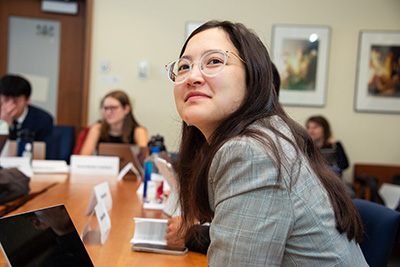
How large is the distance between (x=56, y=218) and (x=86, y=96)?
12.6 feet

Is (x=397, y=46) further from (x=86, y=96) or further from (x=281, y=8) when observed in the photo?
(x=86, y=96)

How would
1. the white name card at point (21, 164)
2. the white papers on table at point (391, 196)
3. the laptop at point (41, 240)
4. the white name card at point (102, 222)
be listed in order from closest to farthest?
the laptop at point (41, 240)
the white name card at point (102, 222)
the white name card at point (21, 164)
the white papers on table at point (391, 196)

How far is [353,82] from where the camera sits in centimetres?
471

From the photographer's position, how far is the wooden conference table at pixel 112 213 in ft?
3.83

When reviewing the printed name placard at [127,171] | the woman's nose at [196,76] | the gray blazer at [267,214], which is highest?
the woman's nose at [196,76]

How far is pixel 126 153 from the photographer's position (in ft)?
9.57

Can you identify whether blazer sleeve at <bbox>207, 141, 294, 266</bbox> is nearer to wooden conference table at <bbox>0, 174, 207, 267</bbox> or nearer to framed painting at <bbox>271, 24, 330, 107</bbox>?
wooden conference table at <bbox>0, 174, 207, 267</bbox>

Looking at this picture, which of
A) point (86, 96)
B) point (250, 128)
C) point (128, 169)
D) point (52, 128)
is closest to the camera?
point (250, 128)

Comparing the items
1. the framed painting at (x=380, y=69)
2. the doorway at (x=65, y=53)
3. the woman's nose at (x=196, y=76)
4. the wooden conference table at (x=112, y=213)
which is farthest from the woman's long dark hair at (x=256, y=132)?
the framed painting at (x=380, y=69)

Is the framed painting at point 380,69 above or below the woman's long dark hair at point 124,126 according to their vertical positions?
above

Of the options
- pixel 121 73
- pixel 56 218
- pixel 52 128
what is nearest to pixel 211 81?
pixel 56 218

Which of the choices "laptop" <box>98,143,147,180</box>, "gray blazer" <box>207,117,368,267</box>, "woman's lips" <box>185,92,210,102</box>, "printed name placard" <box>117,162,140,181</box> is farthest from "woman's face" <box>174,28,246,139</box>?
"laptop" <box>98,143,147,180</box>

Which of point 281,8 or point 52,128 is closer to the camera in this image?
point 52,128

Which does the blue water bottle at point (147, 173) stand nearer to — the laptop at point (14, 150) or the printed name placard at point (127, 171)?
the printed name placard at point (127, 171)
